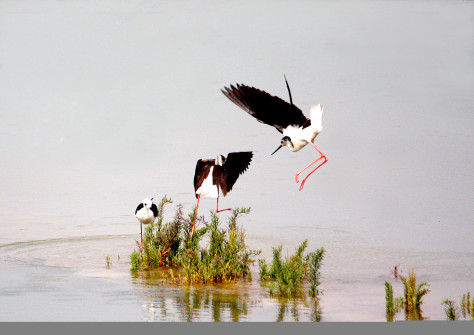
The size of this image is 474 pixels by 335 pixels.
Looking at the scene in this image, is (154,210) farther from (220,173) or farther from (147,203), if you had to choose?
(220,173)

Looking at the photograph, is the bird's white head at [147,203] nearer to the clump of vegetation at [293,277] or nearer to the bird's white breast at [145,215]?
the bird's white breast at [145,215]

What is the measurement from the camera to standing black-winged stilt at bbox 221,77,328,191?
7.51 m

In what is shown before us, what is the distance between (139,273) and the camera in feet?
27.2

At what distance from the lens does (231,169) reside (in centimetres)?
866

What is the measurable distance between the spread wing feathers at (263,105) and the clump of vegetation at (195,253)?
1.13m

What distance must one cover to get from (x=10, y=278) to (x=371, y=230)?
17.1 ft

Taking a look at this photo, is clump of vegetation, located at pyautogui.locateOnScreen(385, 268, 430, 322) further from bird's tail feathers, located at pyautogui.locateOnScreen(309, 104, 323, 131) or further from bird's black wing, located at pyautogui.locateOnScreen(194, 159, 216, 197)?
bird's black wing, located at pyautogui.locateOnScreen(194, 159, 216, 197)

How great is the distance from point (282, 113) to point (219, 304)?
87.8 inches

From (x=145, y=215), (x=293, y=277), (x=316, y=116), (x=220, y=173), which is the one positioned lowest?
(x=293, y=277)

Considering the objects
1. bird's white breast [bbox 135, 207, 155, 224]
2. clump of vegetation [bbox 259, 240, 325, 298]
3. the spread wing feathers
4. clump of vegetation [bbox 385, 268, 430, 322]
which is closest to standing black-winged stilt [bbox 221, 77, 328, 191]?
the spread wing feathers

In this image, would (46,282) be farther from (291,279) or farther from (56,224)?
(56,224)

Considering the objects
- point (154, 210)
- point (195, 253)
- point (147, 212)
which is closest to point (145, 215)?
point (147, 212)

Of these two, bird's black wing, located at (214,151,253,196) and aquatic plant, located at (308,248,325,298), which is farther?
bird's black wing, located at (214,151,253,196)

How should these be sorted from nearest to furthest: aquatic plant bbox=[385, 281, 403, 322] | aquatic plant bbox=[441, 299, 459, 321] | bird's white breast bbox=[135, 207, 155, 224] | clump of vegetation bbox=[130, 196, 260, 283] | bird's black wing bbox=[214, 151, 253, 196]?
aquatic plant bbox=[441, 299, 459, 321] → aquatic plant bbox=[385, 281, 403, 322] → clump of vegetation bbox=[130, 196, 260, 283] → bird's black wing bbox=[214, 151, 253, 196] → bird's white breast bbox=[135, 207, 155, 224]
